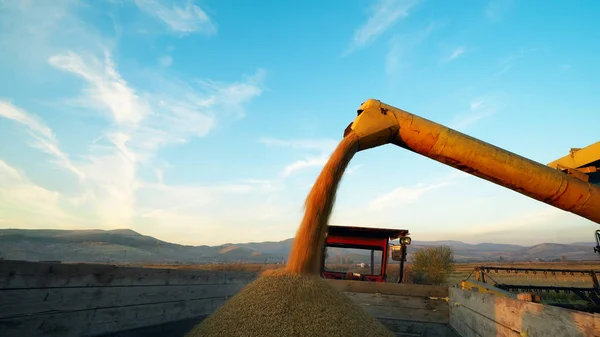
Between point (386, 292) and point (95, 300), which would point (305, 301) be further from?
point (386, 292)

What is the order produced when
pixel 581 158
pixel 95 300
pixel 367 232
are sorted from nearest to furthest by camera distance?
pixel 95 300
pixel 581 158
pixel 367 232

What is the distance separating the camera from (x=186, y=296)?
3.83 m

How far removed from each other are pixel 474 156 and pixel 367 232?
3.12 metres

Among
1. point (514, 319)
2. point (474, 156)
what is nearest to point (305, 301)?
point (514, 319)

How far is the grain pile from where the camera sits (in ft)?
8.73

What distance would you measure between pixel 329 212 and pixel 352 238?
3261 mm

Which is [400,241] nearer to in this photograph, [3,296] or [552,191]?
[552,191]

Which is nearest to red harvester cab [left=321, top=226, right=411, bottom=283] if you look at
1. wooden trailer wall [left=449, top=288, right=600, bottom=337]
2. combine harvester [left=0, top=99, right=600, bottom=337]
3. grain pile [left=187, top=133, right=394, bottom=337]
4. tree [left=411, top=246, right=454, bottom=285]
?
combine harvester [left=0, top=99, right=600, bottom=337]

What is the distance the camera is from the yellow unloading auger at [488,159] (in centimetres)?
350

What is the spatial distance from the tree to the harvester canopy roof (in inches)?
568

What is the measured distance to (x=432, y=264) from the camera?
824 inches

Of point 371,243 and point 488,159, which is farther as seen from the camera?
point 371,243

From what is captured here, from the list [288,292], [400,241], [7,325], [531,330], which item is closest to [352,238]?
[400,241]

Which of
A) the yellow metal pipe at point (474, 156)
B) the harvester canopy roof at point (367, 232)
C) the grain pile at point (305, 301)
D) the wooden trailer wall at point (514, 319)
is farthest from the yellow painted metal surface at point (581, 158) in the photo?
the harvester canopy roof at point (367, 232)
